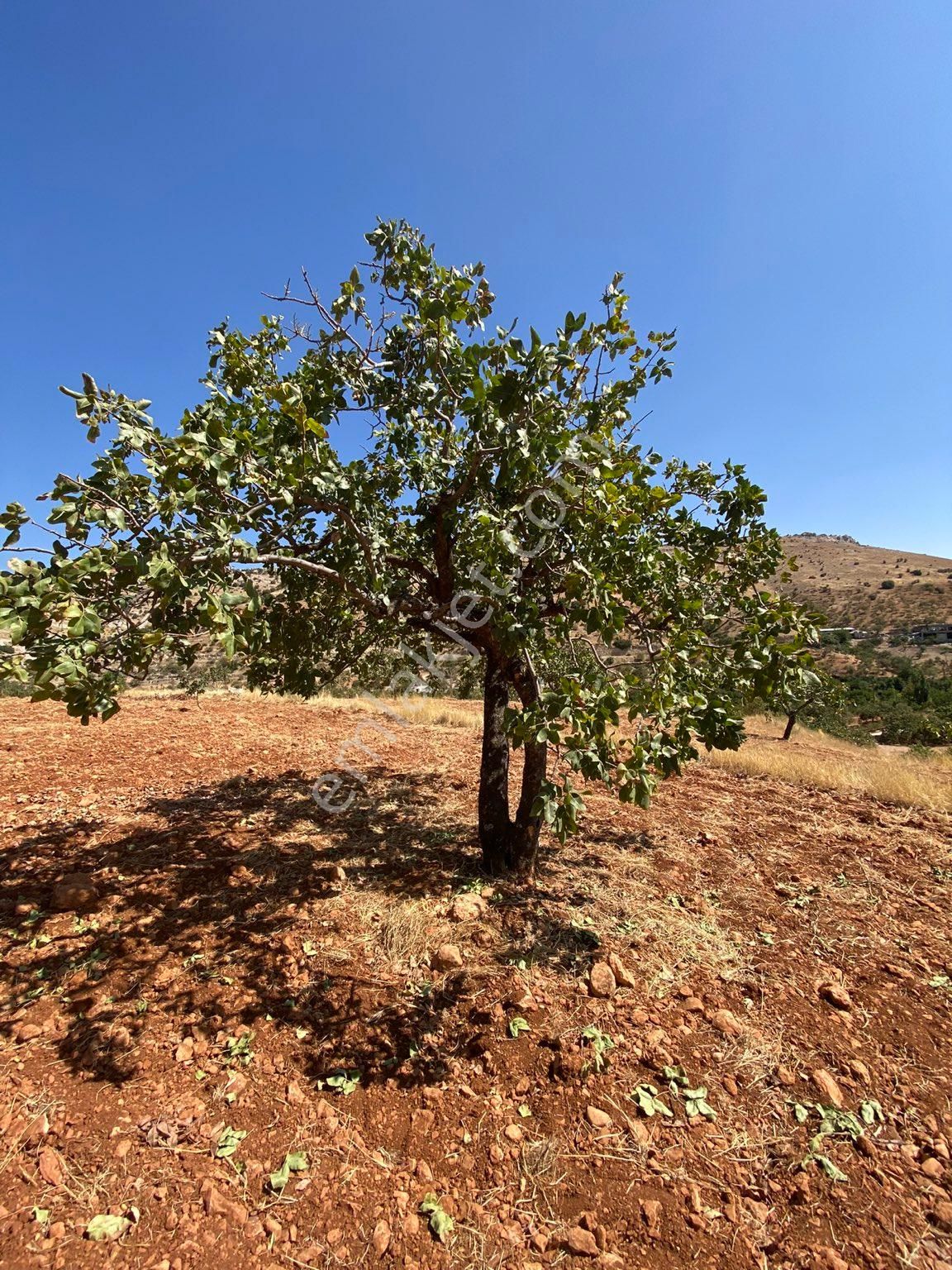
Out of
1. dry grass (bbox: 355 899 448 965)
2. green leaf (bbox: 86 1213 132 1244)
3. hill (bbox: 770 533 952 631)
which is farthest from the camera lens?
hill (bbox: 770 533 952 631)

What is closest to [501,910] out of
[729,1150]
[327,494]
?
[729,1150]

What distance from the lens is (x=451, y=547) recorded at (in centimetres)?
464

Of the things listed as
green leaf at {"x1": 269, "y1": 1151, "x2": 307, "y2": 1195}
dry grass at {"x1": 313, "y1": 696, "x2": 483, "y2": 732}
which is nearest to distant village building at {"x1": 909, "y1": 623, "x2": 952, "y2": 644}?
dry grass at {"x1": 313, "y1": 696, "x2": 483, "y2": 732}

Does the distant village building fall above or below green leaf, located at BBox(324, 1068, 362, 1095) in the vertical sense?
above

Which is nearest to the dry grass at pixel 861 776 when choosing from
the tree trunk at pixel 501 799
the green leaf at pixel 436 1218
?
the tree trunk at pixel 501 799

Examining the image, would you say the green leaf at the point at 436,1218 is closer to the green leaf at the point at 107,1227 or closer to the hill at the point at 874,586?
the green leaf at the point at 107,1227

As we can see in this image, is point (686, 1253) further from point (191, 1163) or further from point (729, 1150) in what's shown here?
point (191, 1163)

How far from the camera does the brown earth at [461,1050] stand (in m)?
2.20

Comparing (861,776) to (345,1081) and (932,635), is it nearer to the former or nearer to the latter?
(345,1081)

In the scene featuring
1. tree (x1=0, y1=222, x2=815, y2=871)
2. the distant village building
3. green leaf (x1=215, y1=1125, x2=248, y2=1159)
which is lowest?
green leaf (x1=215, y1=1125, x2=248, y2=1159)

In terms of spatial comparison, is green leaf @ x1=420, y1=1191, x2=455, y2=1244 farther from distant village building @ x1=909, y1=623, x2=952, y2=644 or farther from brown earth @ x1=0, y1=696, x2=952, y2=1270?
distant village building @ x1=909, y1=623, x2=952, y2=644

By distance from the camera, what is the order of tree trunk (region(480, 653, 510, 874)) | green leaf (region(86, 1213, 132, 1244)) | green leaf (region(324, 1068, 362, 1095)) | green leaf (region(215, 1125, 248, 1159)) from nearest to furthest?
green leaf (region(86, 1213, 132, 1244)), green leaf (region(215, 1125, 248, 1159)), green leaf (region(324, 1068, 362, 1095)), tree trunk (region(480, 653, 510, 874))

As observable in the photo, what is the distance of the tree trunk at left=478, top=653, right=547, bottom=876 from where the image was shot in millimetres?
4816

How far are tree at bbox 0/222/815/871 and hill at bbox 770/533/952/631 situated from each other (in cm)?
3948
